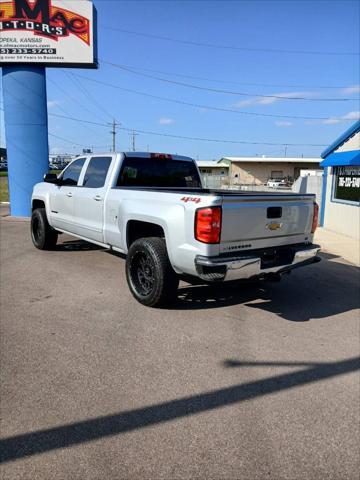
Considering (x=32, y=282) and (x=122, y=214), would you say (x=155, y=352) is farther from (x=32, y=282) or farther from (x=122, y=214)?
(x=32, y=282)

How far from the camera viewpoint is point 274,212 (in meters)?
4.62

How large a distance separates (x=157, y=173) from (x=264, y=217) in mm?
2456

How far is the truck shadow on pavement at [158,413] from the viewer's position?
8.09ft

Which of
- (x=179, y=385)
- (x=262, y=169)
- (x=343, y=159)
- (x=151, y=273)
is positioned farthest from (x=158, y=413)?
(x=262, y=169)

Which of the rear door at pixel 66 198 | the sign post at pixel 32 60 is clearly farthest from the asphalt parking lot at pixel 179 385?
the sign post at pixel 32 60

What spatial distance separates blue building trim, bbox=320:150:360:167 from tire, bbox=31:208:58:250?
8071mm

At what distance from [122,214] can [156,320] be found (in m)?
1.60

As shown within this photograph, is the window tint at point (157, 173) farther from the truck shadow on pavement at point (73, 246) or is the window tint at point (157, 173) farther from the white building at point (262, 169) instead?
the white building at point (262, 169)

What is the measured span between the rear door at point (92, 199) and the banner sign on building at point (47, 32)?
8784 mm

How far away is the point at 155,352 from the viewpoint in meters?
3.78

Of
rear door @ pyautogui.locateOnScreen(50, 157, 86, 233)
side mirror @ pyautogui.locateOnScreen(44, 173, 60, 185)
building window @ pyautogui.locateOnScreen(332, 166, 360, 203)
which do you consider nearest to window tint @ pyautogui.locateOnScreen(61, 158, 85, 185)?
rear door @ pyautogui.locateOnScreen(50, 157, 86, 233)

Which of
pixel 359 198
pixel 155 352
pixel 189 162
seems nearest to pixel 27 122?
pixel 189 162

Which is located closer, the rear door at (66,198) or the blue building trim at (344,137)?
the rear door at (66,198)

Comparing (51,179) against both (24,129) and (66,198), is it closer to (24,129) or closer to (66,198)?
(66,198)
